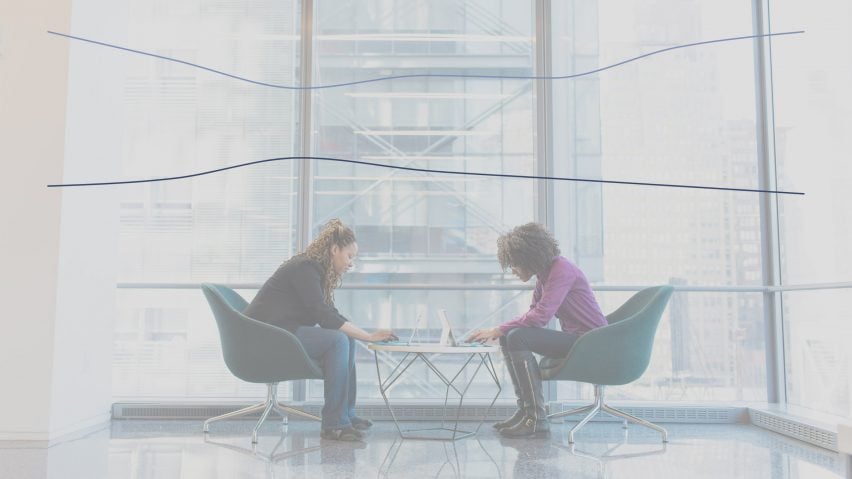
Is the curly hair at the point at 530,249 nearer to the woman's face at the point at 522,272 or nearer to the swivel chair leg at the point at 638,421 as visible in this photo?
the woman's face at the point at 522,272

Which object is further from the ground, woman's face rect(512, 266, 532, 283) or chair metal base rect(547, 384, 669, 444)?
woman's face rect(512, 266, 532, 283)

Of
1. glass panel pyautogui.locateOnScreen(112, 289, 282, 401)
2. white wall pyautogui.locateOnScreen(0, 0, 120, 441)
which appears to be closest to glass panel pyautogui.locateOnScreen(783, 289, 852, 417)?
glass panel pyautogui.locateOnScreen(112, 289, 282, 401)

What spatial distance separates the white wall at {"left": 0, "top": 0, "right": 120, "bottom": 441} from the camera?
329 cm

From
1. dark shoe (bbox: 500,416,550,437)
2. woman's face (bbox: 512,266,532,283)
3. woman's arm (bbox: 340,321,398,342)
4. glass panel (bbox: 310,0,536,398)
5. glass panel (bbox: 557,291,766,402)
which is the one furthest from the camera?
glass panel (bbox: 310,0,536,398)

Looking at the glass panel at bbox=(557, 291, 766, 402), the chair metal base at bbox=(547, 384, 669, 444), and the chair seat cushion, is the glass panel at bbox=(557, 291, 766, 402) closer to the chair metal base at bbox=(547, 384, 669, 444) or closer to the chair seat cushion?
the chair metal base at bbox=(547, 384, 669, 444)

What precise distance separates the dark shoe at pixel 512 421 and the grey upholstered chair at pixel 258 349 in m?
0.89

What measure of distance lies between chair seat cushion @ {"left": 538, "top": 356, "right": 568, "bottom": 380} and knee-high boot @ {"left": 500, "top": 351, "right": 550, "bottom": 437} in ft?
0.14

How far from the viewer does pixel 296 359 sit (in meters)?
3.31

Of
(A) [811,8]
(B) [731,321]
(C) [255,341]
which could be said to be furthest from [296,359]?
(A) [811,8]

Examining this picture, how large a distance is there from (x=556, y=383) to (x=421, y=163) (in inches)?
58.5

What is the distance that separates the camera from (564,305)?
3.55 metres

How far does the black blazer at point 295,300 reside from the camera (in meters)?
3.42

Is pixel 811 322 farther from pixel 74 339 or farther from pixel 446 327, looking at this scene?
pixel 74 339

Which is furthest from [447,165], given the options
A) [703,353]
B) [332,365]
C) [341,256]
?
[703,353]
